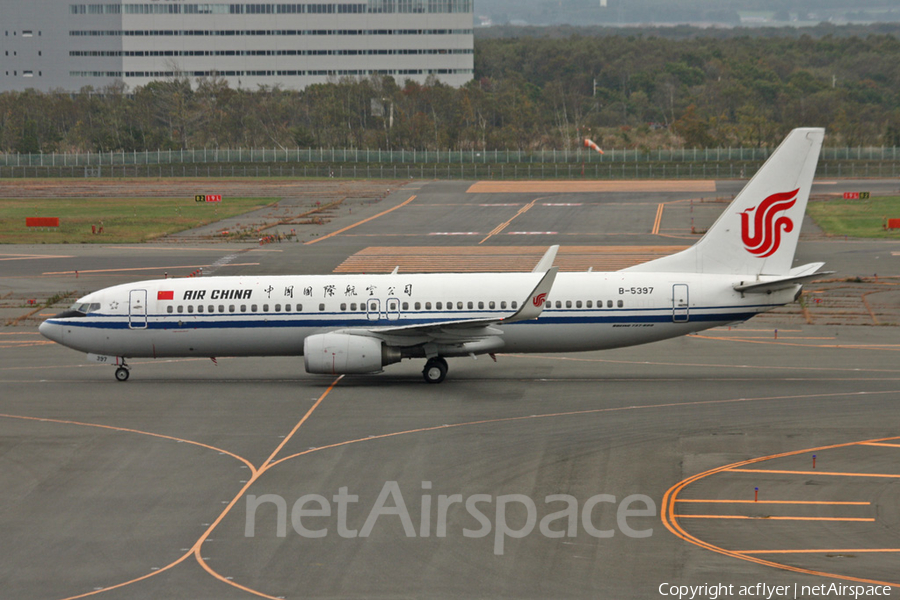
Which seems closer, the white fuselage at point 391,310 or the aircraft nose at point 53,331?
the white fuselage at point 391,310

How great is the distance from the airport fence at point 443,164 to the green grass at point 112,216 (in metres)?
34.8

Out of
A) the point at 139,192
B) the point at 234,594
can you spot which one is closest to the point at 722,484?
the point at 234,594

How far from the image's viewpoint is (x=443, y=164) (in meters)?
152

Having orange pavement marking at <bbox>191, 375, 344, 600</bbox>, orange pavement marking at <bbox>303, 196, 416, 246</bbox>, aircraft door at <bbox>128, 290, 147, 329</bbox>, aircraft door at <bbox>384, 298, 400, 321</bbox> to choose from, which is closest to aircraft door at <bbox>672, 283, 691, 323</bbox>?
aircraft door at <bbox>384, 298, 400, 321</bbox>

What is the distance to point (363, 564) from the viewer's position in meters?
21.4

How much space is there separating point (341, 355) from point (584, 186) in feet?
309

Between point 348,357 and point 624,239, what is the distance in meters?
47.7

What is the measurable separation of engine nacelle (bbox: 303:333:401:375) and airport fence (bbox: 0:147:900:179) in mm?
108793

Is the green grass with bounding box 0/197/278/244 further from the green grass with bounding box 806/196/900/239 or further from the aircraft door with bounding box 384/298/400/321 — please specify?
the green grass with bounding box 806/196/900/239

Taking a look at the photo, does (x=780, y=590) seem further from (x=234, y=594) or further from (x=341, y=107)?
(x=341, y=107)

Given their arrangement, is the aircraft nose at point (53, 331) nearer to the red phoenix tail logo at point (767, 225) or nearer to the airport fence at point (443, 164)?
the red phoenix tail logo at point (767, 225)

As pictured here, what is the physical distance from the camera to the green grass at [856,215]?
8312 centimetres
